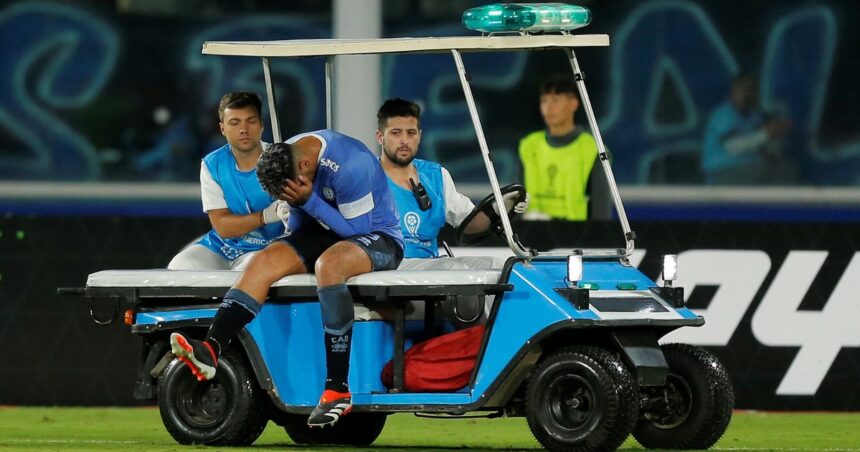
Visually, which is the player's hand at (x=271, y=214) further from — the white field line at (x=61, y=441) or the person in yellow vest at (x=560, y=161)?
the person in yellow vest at (x=560, y=161)

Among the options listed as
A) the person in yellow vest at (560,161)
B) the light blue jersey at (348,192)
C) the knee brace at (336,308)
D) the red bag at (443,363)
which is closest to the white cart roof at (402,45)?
the light blue jersey at (348,192)

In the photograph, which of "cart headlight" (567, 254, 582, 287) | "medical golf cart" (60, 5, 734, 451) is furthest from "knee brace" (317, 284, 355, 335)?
"cart headlight" (567, 254, 582, 287)

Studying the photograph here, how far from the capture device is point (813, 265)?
453 inches

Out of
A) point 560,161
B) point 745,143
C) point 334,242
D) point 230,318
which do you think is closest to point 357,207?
point 334,242

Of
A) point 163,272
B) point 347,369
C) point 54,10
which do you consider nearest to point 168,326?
point 163,272

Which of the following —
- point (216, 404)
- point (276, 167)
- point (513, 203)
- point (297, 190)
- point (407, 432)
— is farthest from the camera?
point (407, 432)

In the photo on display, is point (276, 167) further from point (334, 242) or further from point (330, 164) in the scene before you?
point (334, 242)

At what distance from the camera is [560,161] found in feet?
40.0

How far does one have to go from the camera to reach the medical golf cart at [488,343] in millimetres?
8359

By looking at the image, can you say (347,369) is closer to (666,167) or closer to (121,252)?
(121,252)

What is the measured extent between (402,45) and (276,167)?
2.62 ft

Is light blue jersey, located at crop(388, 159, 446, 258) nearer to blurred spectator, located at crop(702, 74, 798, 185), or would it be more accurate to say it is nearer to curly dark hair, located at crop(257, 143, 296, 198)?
curly dark hair, located at crop(257, 143, 296, 198)

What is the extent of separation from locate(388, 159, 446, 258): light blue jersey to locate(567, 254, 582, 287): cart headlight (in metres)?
1.28

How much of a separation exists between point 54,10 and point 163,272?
22.2 feet
